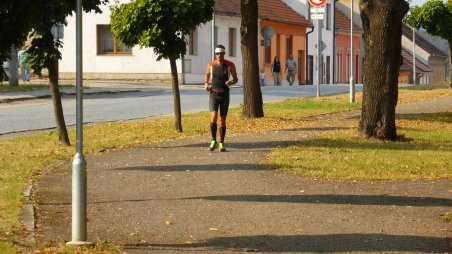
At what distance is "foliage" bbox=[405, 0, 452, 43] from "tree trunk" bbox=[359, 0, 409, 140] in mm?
28912

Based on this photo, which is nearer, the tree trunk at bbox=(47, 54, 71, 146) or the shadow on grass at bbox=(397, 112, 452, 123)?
the tree trunk at bbox=(47, 54, 71, 146)

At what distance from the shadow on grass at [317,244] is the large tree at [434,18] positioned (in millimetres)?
40163

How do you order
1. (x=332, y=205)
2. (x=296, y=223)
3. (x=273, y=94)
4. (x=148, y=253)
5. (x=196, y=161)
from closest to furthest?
(x=148, y=253), (x=296, y=223), (x=332, y=205), (x=196, y=161), (x=273, y=94)

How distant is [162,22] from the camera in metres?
22.5

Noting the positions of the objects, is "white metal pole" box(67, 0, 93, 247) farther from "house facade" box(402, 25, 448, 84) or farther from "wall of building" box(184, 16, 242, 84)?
"house facade" box(402, 25, 448, 84)

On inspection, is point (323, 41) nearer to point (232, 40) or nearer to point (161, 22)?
point (232, 40)

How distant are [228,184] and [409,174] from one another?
107 inches

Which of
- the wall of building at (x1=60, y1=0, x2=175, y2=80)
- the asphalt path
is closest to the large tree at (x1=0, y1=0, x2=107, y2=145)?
the asphalt path

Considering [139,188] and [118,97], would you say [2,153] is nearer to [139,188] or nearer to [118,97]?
[139,188]

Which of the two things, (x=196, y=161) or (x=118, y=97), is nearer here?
(x=196, y=161)

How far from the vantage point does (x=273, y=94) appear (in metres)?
43.5

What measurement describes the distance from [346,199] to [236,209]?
1.53m

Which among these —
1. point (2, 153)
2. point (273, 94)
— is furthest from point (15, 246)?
point (273, 94)

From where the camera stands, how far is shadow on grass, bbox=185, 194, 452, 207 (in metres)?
13.0
